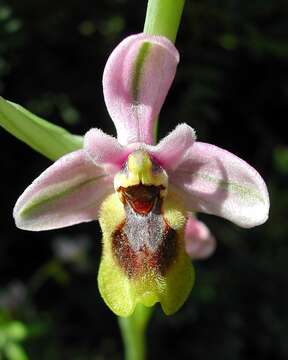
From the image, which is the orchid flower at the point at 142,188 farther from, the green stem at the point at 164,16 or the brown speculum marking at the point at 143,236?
the green stem at the point at 164,16

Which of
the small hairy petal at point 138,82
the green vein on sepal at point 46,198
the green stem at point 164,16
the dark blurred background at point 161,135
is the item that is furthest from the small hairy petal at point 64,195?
the dark blurred background at point 161,135

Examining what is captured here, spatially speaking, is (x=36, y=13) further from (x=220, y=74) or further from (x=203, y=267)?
(x=203, y=267)

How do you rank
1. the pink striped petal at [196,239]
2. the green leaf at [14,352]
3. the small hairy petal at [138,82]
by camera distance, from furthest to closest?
the green leaf at [14,352] → the pink striped petal at [196,239] → the small hairy petal at [138,82]

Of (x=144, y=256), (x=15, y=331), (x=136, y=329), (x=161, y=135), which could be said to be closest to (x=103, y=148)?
(x=144, y=256)

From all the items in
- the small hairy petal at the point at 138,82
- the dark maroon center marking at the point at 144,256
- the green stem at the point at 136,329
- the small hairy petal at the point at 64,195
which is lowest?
the green stem at the point at 136,329

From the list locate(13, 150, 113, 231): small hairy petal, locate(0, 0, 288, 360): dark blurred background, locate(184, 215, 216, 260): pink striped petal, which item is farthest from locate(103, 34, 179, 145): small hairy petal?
locate(0, 0, 288, 360): dark blurred background

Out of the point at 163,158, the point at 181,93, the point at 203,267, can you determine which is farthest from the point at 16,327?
the point at 163,158

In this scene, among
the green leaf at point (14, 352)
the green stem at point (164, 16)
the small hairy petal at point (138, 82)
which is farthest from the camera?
the green leaf at point (14, 352)

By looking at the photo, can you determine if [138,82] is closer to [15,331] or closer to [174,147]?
[174,147]
